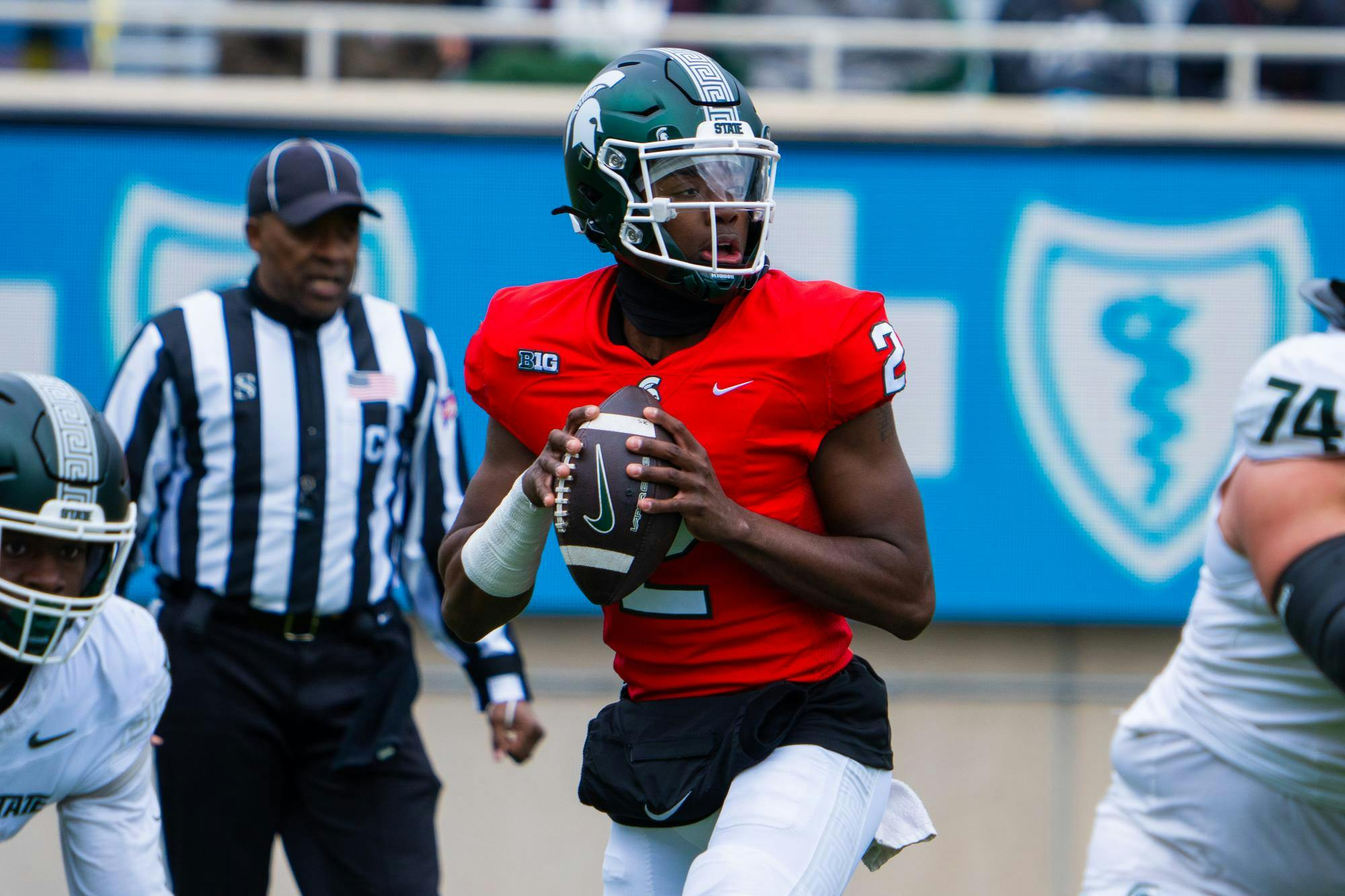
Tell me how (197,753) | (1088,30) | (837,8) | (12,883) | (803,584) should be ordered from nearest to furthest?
(803,584) → (197,753) → (12,883) → (1088,30) → (837,8)

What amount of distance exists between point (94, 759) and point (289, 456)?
1097mm

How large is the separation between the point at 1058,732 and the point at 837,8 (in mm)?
2821

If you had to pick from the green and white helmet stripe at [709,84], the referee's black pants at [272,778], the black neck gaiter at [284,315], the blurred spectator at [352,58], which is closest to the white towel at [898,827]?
the green and white helmet stripe at [709,84]

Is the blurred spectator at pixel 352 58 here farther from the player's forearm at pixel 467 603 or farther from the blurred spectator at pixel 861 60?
the player's forearm at pixel 467 603

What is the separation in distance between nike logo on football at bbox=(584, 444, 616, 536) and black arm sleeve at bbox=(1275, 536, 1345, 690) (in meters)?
0.93

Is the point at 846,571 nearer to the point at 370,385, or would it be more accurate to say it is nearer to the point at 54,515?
the point at 54,515

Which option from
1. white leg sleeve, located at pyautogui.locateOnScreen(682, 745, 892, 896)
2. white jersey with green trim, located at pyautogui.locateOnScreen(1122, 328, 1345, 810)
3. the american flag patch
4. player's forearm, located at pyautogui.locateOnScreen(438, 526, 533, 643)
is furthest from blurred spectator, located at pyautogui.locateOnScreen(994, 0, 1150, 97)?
white leg sleeve, located at pyautogui.locateOnScreen(682, 745, 892, 896)

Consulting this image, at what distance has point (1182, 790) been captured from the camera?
255 cm

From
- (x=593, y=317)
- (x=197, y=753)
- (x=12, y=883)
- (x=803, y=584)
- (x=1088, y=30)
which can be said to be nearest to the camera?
(x=803, y=584)

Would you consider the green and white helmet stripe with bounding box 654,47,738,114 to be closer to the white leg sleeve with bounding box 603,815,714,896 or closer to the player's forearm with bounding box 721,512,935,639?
the player's forearm with bounding box 721,512,935,639

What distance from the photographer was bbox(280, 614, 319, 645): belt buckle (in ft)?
11.5

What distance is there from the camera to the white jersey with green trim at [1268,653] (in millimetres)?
2283

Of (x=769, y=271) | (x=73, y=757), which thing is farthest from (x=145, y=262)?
(x=769, y=271)

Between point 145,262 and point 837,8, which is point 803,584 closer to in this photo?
point 145,262
